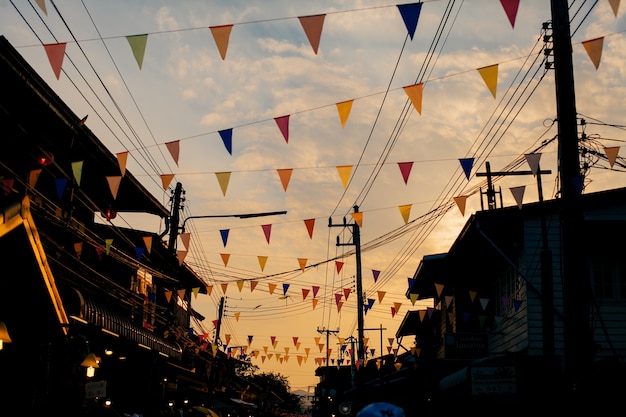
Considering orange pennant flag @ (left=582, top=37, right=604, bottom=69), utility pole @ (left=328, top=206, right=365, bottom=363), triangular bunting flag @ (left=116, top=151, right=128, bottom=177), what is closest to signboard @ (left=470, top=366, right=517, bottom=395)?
orange pennant flag @ (left=582, top=37, right=604, bottom=69)

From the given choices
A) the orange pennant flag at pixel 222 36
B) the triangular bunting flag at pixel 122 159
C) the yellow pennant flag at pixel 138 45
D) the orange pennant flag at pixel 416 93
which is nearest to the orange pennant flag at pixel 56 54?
the yellow pennant flag at pixel 138 45

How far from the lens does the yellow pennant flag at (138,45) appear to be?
10750 millimetres

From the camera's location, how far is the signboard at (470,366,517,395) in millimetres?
13828

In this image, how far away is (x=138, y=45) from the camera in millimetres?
10789

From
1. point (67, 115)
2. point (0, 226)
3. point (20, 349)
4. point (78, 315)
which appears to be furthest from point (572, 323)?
point (67, 115)

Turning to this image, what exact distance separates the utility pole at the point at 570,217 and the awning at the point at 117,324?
1144 centimetres

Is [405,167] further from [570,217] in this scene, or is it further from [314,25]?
[570,217]

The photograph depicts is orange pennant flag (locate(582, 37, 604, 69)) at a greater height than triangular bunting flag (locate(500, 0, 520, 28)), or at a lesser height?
lesser

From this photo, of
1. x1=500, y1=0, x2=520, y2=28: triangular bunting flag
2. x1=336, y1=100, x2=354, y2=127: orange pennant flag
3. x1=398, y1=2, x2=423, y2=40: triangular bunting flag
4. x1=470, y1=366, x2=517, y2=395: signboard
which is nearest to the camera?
x1=500, y1=0, x2=520, y2=28: triangular bunting flag

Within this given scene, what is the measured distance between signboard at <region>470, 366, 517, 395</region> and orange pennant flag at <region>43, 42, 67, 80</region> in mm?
9510

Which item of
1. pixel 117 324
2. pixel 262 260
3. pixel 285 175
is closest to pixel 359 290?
pixel 262 260

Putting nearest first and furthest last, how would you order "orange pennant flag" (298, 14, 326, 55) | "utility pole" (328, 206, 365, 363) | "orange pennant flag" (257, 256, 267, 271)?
"orange pennant flag" (298, 14, 326, 55)
"orange pennant flag" (257, 256, 267, 271)
"utility pole" (328, 206, 365, 363)

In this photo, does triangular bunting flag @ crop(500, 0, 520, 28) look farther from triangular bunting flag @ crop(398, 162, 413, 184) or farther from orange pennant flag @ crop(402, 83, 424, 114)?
triangular bunting flag @ crop(398, 162, 413, 184)

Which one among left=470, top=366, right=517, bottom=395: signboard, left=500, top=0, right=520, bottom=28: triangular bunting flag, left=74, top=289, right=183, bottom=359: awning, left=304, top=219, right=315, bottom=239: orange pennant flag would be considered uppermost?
left=500, top=0, right=520, bottom=28: triangular bunting flag
